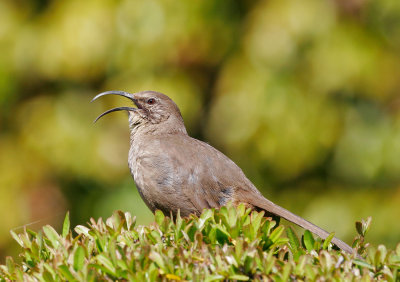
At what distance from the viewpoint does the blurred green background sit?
7.81 metres

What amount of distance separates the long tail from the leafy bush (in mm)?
96

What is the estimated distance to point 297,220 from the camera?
4.57 m

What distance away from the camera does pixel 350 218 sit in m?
7.96

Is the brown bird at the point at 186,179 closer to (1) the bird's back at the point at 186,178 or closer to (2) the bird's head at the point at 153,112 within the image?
(1) the bird's back at the point at 186,178

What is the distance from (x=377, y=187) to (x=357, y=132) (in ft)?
2.49

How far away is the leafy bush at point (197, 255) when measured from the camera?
3.18 m

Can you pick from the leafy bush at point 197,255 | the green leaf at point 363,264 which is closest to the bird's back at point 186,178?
the leafy bush at point 197,255

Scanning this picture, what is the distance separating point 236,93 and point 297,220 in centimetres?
348

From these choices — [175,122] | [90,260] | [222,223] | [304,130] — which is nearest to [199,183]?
[175,122]

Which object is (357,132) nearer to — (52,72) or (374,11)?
(374,11)

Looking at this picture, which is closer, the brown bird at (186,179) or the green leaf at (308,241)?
the green leaf at (308,241)

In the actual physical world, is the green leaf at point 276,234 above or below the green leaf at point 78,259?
above

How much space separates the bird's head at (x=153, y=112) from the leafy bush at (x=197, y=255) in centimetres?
233

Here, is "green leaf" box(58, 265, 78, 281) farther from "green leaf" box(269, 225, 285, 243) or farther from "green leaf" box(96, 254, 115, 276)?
"green leaf" box(269, 225, 285, 243)
